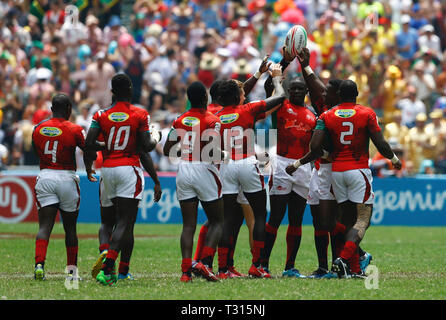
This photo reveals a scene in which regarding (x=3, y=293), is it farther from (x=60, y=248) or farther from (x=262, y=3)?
(x=262, y=3)

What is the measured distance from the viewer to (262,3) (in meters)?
27.2

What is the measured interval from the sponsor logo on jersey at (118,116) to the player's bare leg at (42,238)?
1530mm

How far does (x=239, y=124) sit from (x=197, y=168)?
816mm

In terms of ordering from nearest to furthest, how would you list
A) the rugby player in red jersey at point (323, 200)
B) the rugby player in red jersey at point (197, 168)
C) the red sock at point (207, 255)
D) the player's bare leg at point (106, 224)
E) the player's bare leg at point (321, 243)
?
the rugby player in red jersey at point (197, 168), the red sock at point (207, 255), the player's bare leg at point (106, 224), the rugby player in red jersey at point (323, 200), the player's bare leg at point (321, 243)

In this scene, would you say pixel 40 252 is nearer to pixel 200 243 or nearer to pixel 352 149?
pixel 200 243

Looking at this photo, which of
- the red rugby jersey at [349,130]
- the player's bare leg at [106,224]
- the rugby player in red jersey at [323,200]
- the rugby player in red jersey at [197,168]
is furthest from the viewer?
the rugby player in red jersey at [323,200]

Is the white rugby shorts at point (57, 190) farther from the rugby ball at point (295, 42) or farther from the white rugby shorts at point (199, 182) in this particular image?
the rugby ball at point (295, 42)

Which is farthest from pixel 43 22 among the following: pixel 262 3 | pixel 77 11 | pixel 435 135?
pixel 435 135

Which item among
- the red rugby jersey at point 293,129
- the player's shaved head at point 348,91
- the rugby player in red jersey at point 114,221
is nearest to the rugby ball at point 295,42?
the red rugby jersey at point 293,129

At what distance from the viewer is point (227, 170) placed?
11266 millimetres

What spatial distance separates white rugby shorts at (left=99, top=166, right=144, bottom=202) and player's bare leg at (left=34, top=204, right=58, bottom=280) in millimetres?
1074

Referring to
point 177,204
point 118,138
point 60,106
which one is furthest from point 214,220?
point 177,204

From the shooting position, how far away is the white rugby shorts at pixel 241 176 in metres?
11.2
